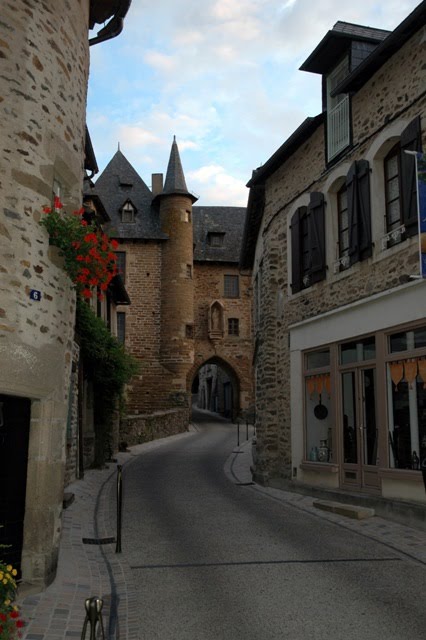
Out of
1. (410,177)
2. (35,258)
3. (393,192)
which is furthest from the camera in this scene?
(393,192)

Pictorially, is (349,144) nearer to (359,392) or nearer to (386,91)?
(386,91)

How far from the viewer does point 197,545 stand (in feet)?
26.0

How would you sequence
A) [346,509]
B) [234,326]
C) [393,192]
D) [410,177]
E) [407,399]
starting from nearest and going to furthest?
[410,177] < [407,399] < [346,509] < [393,192] < [234,326]

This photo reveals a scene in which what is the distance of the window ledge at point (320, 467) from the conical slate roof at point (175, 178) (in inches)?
999

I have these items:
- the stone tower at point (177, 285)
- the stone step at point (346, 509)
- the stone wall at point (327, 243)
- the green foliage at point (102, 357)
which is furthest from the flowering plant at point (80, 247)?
the stone tower at point (177, 285)

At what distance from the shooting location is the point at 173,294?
3500 cm

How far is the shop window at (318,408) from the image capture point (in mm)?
11922

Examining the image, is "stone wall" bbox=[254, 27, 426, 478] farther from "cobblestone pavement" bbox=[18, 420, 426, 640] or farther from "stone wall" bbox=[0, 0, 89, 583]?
"stone wall" bbox=[0, 0, 89, 583]

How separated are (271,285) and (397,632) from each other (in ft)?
32.7

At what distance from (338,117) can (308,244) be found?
248 centimetres

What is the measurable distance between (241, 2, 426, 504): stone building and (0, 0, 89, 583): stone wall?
4964 mm

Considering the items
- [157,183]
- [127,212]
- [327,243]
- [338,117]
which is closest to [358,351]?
[327,243]

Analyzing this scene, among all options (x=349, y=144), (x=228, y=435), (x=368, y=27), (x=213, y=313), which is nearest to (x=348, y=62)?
(x=368, y=27)

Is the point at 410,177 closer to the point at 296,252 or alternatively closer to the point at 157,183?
the point at 296,252
